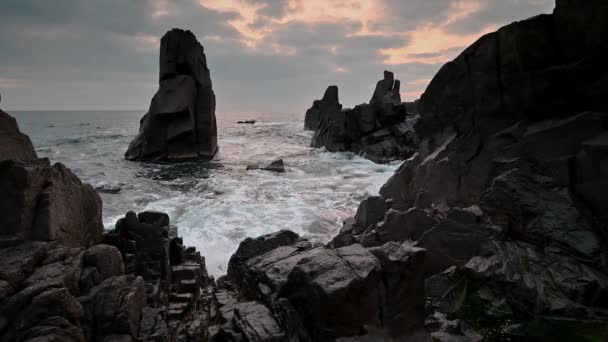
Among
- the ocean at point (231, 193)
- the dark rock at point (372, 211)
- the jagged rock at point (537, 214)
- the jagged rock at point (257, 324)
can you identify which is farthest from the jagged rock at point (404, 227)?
the jagged rock at point (257, 324)

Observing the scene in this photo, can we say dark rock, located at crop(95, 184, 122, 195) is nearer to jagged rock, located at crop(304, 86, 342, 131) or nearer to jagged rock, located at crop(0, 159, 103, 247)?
jagged rock, located at crop(0, 159, 103, 247)

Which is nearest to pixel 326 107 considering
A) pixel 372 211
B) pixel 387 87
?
pixel 387 87

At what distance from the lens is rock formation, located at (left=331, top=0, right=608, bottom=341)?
7.31 m

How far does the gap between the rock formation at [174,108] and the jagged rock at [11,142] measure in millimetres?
32183

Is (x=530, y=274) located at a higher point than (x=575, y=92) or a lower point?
lower

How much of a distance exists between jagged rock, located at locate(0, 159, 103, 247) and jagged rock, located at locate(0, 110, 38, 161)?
32 centimetres

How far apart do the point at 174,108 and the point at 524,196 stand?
3592 cm

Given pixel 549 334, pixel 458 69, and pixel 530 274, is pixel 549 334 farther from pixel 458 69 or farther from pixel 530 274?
pixel 458 69

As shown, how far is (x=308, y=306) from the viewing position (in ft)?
20.0

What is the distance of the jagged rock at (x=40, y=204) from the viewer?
21.3ft

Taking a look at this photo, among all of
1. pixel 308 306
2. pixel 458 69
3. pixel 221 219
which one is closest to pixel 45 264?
pixel 308 306

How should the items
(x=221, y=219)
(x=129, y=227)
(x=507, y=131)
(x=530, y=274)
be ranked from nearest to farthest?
(x=530, y=274), (x=129, y=227), (x=507, y=131), (x=221, y=219)

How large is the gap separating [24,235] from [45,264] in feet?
2.57

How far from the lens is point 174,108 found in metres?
38.8
